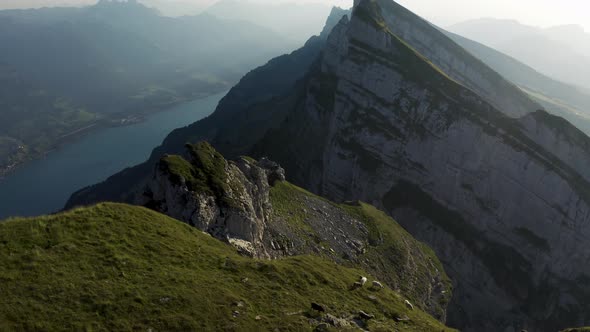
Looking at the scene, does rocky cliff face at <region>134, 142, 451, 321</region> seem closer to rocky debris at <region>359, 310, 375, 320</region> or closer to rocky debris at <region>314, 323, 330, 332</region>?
rocky debris at <region>359, 310, 375, 320</region>

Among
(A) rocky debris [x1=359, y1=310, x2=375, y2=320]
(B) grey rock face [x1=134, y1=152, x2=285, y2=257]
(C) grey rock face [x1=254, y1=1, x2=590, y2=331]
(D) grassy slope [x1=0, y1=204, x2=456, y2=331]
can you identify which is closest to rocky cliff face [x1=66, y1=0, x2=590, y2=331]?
(C) grey rock face [x1=254, y1=1, x2=590, y2=331]

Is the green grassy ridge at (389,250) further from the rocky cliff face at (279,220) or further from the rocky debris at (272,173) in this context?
the rocky debris at (272,173)

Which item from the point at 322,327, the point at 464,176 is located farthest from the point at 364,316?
the point at 464,176

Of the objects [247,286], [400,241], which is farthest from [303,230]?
[247,286]

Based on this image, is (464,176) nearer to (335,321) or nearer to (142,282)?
(335,321)

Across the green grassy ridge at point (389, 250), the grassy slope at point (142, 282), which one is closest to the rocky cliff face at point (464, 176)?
the green grassy ridge at point (389, 250)
